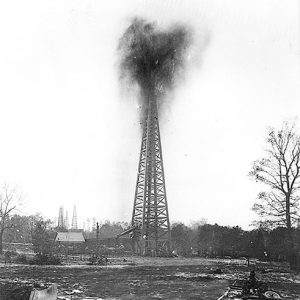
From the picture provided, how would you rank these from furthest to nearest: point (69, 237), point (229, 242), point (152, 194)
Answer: point (69, 237) < point (229, 242) < point (152, 194)

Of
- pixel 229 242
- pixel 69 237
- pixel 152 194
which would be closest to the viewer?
pixel 152 194

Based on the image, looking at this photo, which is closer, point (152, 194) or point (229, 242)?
point (152, 194)

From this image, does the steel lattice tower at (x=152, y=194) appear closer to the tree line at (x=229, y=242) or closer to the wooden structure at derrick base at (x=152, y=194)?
the wooden structure at derrick base at (x=152, y=194)

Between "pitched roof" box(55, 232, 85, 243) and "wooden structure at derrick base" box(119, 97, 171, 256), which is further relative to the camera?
"pitched roof" box(55, 232, 85, 243)

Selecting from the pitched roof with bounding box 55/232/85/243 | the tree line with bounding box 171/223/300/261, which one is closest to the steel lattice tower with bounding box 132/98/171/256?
the tree line with bounding box 171/223/300/261

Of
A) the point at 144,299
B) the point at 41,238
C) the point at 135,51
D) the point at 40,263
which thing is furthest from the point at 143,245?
the point at 144,299

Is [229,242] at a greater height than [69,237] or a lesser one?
lesser

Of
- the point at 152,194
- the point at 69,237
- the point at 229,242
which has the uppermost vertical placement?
the point at 152,194

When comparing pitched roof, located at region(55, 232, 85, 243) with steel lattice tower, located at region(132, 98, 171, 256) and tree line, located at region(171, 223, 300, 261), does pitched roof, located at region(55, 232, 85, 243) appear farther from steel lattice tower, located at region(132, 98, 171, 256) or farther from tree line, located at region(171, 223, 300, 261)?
steel lattice tower, located at region(132, 98, 171, 256)

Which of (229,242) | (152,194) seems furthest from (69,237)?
(229,242)

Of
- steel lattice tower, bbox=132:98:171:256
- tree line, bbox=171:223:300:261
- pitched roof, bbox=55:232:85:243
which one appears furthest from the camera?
pitched roof, bbox=55:232:85:243

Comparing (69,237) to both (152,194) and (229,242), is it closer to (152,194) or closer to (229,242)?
(152,194)
